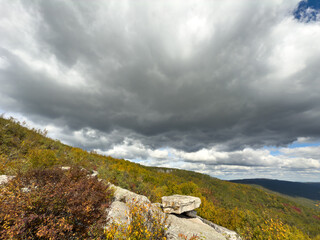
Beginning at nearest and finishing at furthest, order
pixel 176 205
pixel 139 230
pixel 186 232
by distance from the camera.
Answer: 1. pixel 139 230
2. pixel 186 232
3. pixel 176 205

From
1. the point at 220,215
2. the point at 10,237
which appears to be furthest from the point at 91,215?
the point at 220,215

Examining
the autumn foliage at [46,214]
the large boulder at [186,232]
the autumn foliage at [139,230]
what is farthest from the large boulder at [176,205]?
the autumn foliage at [46,214]

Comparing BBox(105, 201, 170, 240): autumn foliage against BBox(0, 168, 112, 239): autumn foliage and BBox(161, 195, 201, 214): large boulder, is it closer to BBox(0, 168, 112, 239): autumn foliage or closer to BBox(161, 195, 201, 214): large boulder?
BBox(0, 168, 112, 239): autumn foliage

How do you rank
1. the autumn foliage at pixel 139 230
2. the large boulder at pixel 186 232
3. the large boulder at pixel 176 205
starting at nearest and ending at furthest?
the autumn foliage at pixel 139 230
the large boulder at pixel 186 232
the large boulder at pixel 176 205

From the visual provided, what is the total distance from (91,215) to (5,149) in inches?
390

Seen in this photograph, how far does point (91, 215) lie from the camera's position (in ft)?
14.6

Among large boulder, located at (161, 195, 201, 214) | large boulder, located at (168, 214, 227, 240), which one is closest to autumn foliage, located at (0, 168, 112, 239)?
large boulder, located at (168, 214, 227, 240)

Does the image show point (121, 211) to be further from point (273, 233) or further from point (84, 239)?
point (273, 233)

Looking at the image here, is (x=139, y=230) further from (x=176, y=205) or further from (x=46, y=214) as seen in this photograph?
(x=176, y=205)

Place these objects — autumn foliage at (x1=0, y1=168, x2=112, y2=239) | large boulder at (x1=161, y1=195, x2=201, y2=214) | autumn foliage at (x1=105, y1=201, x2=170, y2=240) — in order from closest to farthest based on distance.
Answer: autumn foliage at (x1=0, y1=168, x2=112, y2=239) < autumn foliage at (x1=105, y1=201, x2=170, y2=240) < large boulder at (x1=161, y1=195, x2=201, y2=214)

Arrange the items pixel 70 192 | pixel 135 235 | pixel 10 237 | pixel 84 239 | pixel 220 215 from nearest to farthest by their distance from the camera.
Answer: pixel 10 237 → pixel 84 239 → pixel 135 235 → pixel 70 192 → pixel 220 215

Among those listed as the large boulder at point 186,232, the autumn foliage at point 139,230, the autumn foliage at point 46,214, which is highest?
the autumn foliage at point 46,214

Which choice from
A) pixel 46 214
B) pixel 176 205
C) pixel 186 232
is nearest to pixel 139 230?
pixel 46 214

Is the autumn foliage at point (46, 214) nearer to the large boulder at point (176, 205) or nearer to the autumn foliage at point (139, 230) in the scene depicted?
the autumn foliage at point (139, 230)
